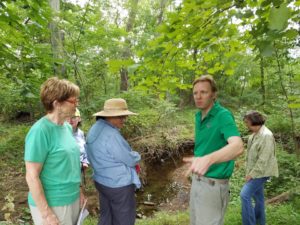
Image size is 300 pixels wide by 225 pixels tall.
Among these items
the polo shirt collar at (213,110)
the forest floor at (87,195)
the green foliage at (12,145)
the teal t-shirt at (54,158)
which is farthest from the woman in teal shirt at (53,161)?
the green foliage at (12,145)

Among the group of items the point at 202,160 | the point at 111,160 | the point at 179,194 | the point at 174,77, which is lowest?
the point at 179,194

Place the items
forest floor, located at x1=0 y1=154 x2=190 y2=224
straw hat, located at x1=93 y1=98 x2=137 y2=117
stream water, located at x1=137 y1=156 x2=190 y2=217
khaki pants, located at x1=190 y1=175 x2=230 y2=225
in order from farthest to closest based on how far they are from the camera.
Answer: stream water, located at x1=137 y1=156 x2=190 y2=217, forest floor, located at x1=0 y1=154 x2=190 y2=224, straw hat, located at x1=93 y1=98 x2=137 y2=117, khaki pants, located at x1=190 y1=175 x2=230 y2=225

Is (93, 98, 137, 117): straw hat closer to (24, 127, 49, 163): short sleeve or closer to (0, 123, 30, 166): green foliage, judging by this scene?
(24, 127, 49, 163): short sleeve

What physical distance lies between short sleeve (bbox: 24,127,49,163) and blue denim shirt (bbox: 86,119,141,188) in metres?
0.96

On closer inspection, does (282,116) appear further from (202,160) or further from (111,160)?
(202,160)

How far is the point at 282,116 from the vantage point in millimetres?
11430

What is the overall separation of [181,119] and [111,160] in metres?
Answer: 9.65

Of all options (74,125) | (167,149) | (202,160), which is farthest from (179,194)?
(202,160)

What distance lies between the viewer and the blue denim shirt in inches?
125

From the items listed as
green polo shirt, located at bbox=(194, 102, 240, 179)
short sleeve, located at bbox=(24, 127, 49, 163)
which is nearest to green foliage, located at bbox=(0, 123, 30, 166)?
short sleeve, located at bbox=(24, 127, 49, 163)

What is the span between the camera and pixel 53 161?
2340mm

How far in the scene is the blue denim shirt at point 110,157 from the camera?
10.4 feet

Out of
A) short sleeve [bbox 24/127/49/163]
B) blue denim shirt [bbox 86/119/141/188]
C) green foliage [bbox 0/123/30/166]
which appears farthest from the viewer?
green foliage [bbox 0/123/30/166]

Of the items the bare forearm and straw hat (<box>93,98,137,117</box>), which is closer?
the bare forearm
